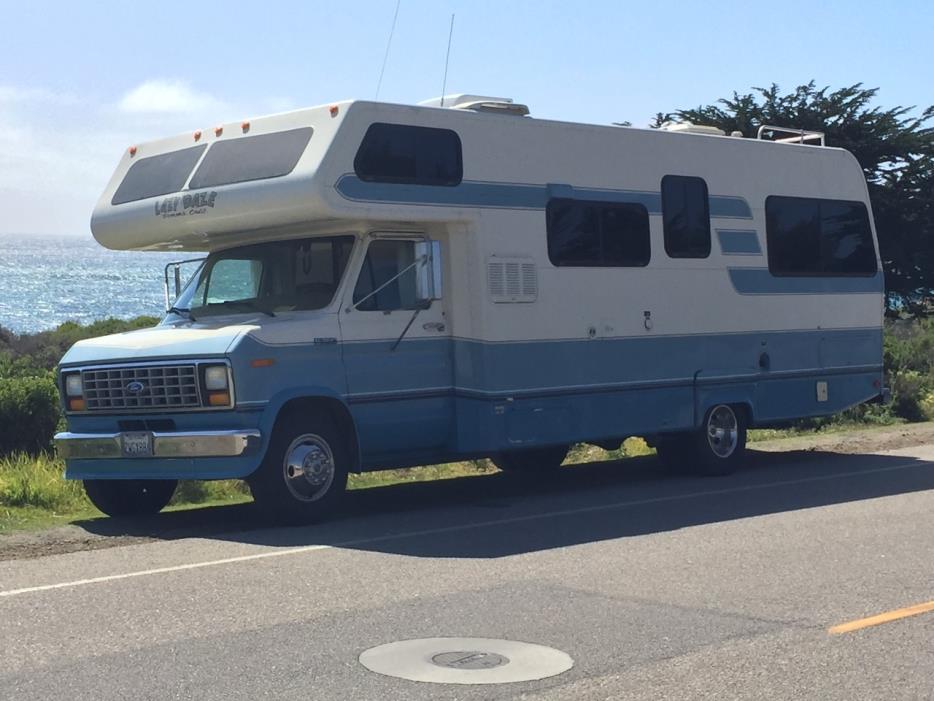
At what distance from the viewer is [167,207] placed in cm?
1245

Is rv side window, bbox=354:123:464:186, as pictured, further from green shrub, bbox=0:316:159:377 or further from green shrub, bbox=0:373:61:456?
green shrub, bbox=0:316:159:377

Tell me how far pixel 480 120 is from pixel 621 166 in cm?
187

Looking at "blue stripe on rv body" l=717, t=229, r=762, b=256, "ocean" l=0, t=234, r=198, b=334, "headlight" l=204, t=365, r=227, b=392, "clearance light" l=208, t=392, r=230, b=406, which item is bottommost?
"clearance light" l=208, t=392, r=230, b=406

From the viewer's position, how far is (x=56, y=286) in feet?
259

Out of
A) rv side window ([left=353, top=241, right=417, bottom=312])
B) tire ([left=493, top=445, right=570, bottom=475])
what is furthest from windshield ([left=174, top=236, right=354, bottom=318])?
tire ([left=493, top=445, right=570, bottom=475])

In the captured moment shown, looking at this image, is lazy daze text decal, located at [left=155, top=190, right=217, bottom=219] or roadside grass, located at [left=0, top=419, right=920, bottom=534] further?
roadside grass, located at [left=0, top=419, right=920, bottom=534]

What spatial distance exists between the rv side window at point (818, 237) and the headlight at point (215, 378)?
22.8 feet

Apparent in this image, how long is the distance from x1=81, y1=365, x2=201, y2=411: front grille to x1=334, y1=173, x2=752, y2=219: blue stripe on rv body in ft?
6.36

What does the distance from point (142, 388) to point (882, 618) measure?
6099mm

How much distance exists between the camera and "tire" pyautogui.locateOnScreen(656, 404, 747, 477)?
14906 mm

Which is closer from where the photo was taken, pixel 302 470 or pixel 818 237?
pixel 302 470

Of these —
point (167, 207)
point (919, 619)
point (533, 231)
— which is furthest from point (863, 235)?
point (919, 619)

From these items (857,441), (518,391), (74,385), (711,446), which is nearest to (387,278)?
(518,391)

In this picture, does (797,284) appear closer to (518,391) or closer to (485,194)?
(518,391)
